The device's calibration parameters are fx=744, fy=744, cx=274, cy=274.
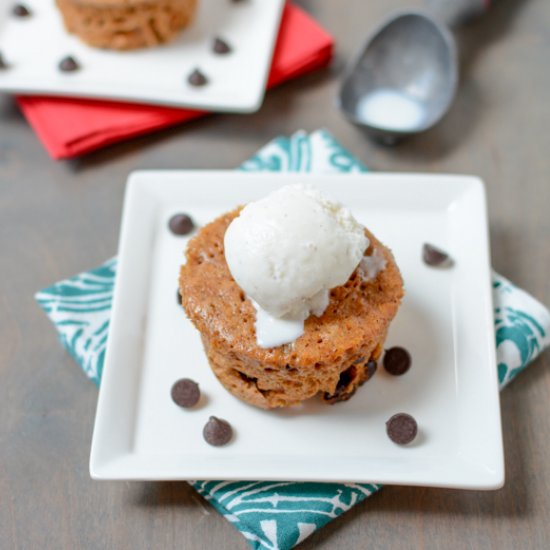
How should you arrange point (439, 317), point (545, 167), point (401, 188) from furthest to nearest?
point (545, 167) → point (401, 188) → point (439, 317)

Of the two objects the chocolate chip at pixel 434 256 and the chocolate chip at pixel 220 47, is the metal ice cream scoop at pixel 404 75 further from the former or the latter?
the chocolate chip at pixel 434 256

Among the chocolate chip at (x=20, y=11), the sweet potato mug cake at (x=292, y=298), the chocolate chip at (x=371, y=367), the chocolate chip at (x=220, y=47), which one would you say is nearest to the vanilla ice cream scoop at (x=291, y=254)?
the sweet potato mug cake at (x=292, y=298)

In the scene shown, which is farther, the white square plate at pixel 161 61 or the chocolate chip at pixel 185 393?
the white square plate at pixel 161 61

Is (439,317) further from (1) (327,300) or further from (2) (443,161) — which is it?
(2) (443,161)

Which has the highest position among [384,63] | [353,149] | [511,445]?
[384,63]

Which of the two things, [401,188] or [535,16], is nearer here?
[401,188]

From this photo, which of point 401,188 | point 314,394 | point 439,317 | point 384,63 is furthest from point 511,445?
point 384,63
